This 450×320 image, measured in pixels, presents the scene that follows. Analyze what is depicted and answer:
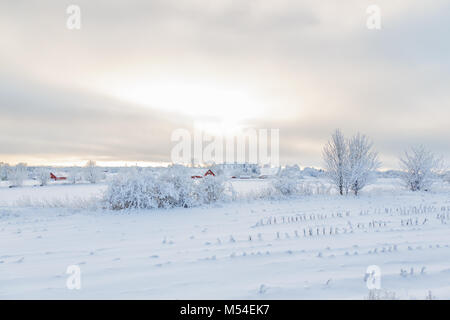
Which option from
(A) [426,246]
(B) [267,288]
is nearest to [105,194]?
(B) [267,288]

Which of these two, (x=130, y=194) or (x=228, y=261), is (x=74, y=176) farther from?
(x=228, y=261)

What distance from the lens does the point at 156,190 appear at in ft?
49.4

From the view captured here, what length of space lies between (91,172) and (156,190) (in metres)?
48.2

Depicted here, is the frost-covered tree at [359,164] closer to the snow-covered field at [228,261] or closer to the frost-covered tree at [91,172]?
the snow-covered field at [228,261]

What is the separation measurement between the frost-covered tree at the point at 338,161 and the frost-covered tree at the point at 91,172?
4783 centimetres

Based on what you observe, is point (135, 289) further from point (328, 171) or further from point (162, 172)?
point (328, 171)

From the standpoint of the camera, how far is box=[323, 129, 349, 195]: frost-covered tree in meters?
23.0

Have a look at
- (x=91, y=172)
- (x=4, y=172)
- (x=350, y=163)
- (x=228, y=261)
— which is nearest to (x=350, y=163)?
(x=350, y=163)

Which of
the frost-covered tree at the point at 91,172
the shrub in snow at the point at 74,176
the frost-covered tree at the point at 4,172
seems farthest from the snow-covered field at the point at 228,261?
the frost-covered tree at the point at 4,172

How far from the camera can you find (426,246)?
19.2ft

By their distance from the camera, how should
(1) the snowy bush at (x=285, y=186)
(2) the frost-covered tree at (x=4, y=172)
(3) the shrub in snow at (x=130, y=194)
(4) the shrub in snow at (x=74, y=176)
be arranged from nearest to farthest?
(3) the shrub in snow at (x=130, y=194) → (1) the snowy bush at (x=285, y=186) → (4) the shrub in snow at (x=74, y=176) → (2) the frost-covered tree at (x=4, y=172)

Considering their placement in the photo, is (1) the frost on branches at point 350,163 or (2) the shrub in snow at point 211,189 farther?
(1) the frost on branches at point 350,163

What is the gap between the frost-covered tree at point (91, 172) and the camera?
56425mm
